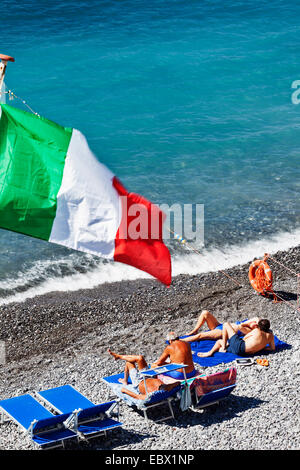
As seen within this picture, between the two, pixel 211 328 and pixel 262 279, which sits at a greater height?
pixel 262 279

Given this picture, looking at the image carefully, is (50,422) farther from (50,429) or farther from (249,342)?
(249,342)

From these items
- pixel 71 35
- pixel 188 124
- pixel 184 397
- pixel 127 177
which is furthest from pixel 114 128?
pixel 184 397

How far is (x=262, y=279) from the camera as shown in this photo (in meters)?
17.4

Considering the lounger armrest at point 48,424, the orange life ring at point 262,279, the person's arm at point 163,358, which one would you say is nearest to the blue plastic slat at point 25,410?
the lounger armrest at point 48,424

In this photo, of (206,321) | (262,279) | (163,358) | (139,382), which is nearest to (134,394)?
(139,382)

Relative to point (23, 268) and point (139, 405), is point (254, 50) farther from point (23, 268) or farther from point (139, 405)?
point (139, 405)

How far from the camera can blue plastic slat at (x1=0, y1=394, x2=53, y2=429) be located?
11227 mm

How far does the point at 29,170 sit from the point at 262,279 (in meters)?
8.41

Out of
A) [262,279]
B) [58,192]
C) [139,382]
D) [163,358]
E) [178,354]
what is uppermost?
[58,192]

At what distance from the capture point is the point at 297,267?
1947 cm

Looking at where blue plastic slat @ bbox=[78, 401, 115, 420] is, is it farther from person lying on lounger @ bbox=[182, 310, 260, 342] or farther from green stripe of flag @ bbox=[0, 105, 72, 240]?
person lying on lounger @ bbox=[182, 310, 260, 342]

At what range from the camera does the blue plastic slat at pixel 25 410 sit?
11.2 meters

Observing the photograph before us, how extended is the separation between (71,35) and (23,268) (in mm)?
25299

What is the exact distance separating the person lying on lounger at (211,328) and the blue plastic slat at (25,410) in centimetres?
381
